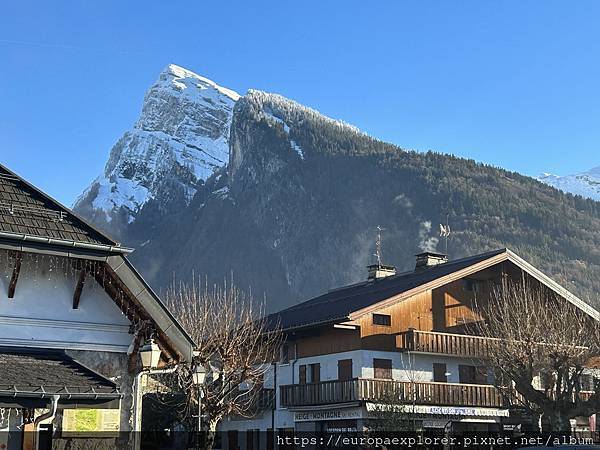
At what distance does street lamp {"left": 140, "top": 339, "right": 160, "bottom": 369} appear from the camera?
1326 cm

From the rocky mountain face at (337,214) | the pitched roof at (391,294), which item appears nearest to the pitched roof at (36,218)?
the pitched roof at (391,294)

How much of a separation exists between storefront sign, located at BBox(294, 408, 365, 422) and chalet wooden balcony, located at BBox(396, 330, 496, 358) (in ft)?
11.5

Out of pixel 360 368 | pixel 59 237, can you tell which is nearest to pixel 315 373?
pixel 360 368

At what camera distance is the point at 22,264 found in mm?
13297

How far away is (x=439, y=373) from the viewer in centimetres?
3791

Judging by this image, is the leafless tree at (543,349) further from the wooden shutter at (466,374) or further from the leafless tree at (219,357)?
the leafless tree at (219,357)

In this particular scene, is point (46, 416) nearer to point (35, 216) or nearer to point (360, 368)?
point (35, 216)

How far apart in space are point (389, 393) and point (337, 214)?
114661 mm

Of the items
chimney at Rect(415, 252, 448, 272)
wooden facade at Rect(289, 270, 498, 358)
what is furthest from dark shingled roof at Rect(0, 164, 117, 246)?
chimney at Rect(415, 252, 448, 272)

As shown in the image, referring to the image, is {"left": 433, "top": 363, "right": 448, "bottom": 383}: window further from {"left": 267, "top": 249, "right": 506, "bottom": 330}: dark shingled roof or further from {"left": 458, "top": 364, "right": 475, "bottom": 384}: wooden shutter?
{"left": 267, "top": 249, "right": 506, "bottom": 330}: dark shingled roof

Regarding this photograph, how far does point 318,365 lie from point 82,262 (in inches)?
1014

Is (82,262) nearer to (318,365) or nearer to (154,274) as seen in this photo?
(318,365)

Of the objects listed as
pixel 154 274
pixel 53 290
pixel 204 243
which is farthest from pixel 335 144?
pixel 53 290

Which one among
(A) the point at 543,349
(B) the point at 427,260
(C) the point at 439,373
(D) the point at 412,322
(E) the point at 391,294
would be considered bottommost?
(C) the point at 439,373
